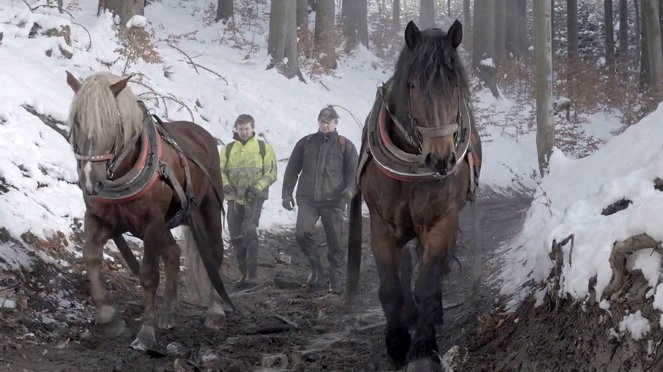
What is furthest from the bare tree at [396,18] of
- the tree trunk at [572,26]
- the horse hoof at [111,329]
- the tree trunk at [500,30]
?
the horse hoof at [111,329]

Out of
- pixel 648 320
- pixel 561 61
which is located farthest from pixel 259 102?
pixel 648 320

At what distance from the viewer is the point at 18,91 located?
1059cm

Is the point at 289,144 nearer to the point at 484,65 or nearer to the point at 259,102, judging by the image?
the point at 259,102

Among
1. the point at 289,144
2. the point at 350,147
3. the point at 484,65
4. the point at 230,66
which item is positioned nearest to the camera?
the point at 350,147

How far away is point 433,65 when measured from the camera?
4.93 m

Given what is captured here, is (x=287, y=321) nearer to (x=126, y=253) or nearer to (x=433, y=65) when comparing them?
(x=126, y=253)

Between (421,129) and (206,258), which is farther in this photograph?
(206,258)

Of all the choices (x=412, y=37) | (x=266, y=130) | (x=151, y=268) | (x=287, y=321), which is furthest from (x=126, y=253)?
(x=266, y=130)

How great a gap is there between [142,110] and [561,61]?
19.9 metres

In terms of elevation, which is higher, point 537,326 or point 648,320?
point 648,320

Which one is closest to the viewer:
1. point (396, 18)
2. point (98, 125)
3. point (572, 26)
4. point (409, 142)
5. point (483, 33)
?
point (409, 142)

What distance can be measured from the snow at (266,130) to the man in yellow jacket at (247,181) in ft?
6.22

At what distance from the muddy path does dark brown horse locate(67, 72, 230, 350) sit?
0.30 metres

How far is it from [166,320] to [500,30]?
20.2 metres
